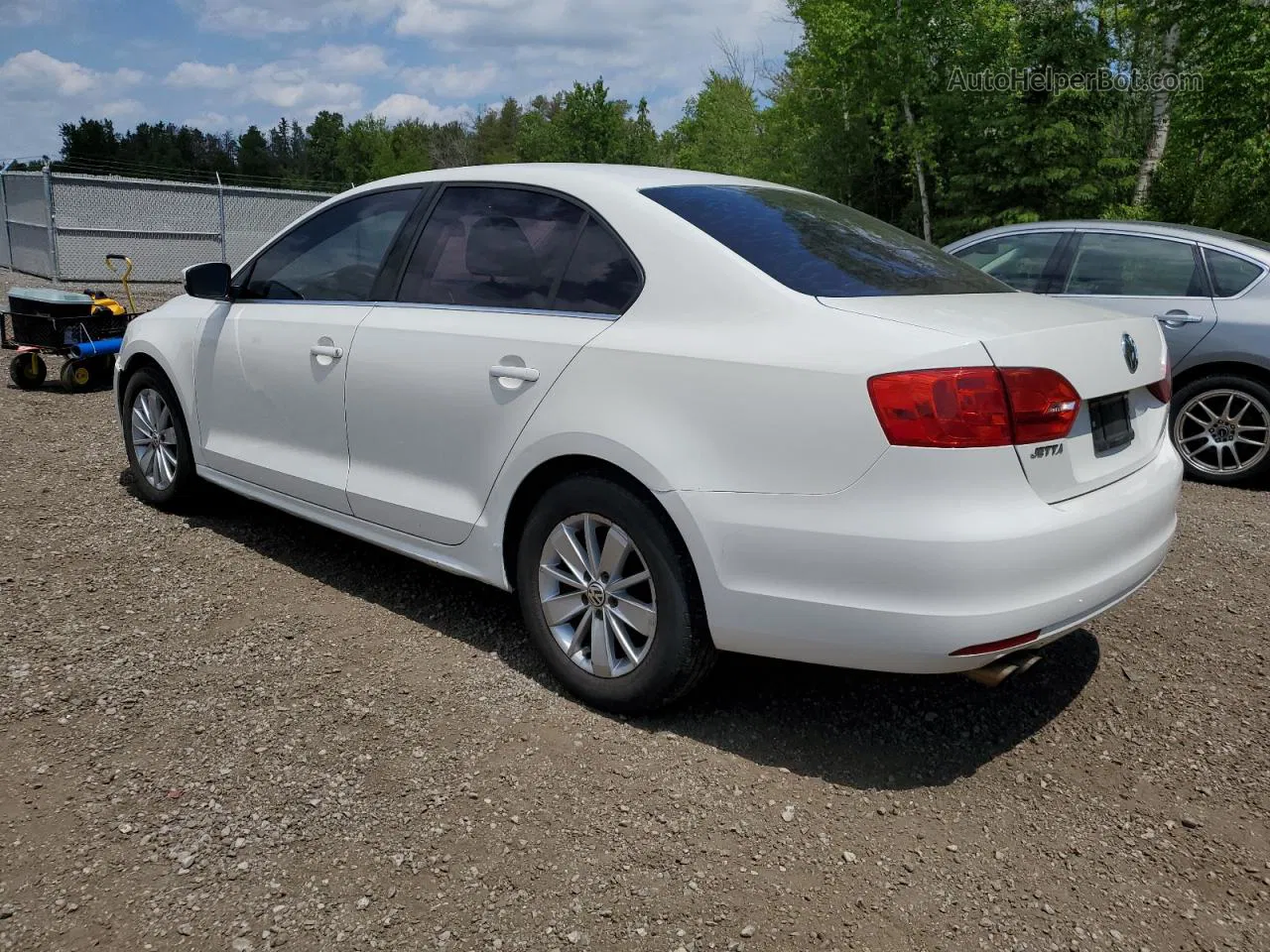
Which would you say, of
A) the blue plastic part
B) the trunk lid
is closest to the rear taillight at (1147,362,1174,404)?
the trunk lid

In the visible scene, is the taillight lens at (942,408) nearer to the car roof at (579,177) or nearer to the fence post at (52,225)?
the car roof at (579,177)

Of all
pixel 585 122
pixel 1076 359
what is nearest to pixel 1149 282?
pixel 1076 359

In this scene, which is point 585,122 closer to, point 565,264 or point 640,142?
point 640,142

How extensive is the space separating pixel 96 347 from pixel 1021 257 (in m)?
7.73

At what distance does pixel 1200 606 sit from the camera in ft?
Result: 14.5

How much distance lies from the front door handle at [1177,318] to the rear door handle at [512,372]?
5.07 metres

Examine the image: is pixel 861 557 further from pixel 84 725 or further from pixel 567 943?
pixel 84 725

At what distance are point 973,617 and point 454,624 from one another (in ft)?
7.12

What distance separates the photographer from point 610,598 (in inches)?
127

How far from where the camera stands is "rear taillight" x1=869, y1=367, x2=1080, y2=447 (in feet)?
8.51

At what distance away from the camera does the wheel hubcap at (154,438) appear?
520 cm

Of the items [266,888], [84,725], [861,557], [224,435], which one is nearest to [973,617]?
[861,557]

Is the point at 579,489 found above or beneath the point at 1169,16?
beneath

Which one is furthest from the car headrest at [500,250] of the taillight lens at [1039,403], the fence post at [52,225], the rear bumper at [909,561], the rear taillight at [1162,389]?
the fence post at [52,225]
